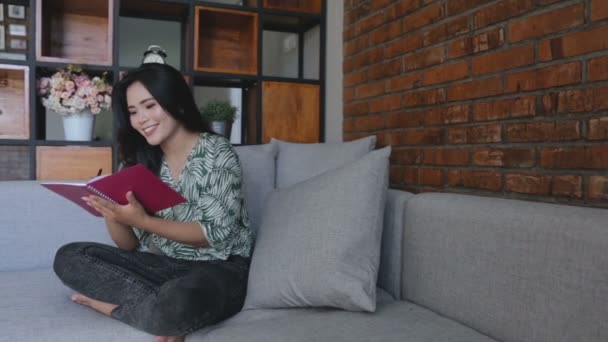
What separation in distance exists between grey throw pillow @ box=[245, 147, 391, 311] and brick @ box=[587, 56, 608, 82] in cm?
53

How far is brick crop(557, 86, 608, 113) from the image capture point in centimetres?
112

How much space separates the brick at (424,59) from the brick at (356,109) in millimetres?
344

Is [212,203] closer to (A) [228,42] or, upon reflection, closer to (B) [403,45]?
(B) [403,45]

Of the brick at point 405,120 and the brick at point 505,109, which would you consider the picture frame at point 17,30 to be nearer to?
the brick at point 405,120

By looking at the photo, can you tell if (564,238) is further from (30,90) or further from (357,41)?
(30,90)

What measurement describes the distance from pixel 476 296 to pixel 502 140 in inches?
19.7

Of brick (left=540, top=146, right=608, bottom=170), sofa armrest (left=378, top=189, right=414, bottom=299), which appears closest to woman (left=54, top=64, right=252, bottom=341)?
sofa armrest (left=378, top=189, right=414, bottom=299)

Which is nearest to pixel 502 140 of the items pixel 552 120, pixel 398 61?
pixel 552 120

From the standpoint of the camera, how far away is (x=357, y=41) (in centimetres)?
225

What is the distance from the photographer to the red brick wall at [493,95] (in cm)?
116


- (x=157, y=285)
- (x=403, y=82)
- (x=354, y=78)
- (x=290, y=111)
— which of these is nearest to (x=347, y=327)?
(x=157, y=285)

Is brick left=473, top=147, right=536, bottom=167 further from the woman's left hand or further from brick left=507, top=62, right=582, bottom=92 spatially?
the woman's left hand

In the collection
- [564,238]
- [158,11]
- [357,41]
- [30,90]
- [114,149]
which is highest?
[158,11]

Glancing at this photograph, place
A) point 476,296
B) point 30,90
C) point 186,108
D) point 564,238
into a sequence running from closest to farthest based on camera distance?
point 564,238 < point 476,296 < point 186,108 < point 30,90
